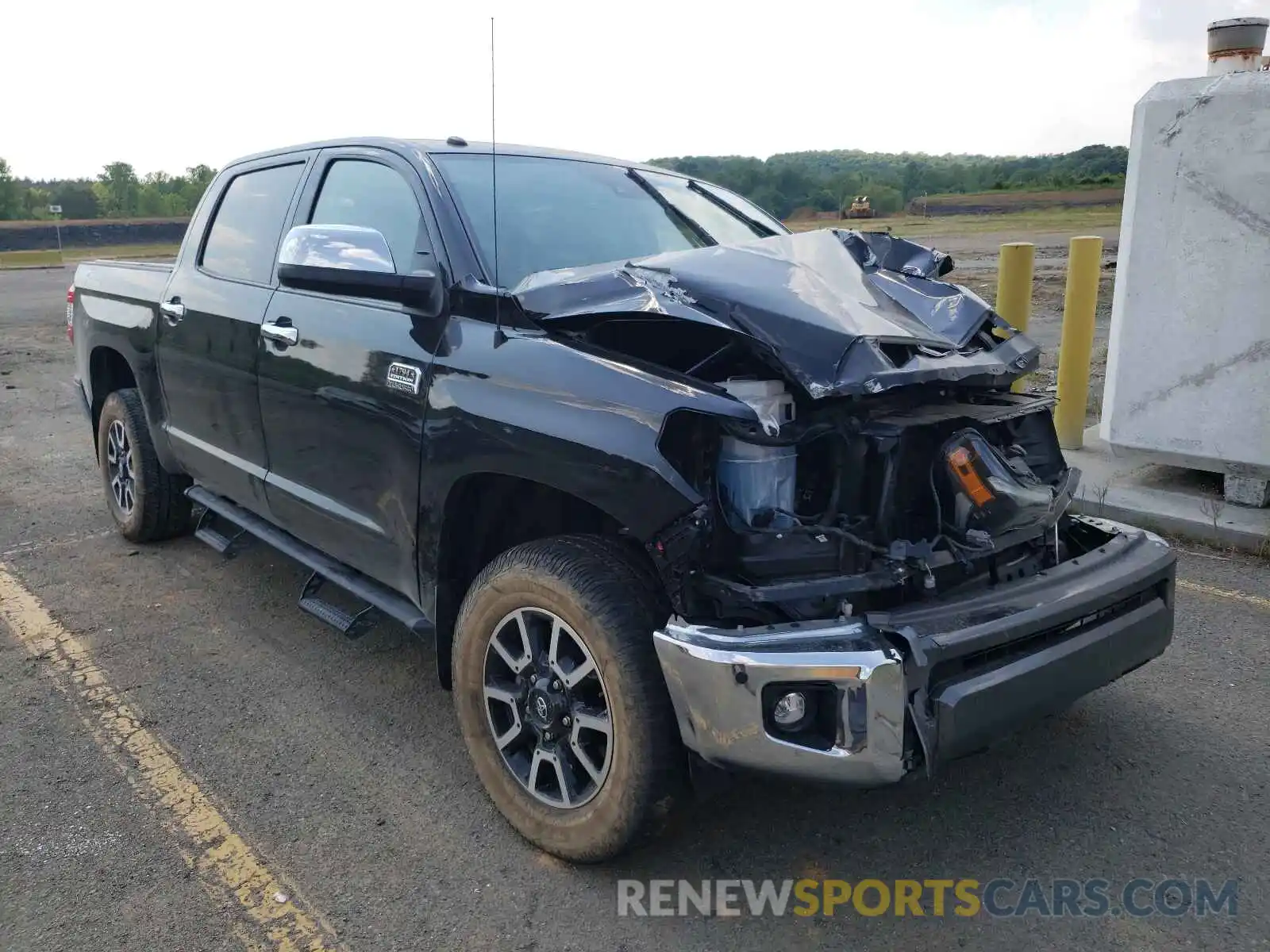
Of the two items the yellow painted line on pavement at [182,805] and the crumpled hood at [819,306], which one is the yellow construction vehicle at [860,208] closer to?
the crumpled hood at [819,306]

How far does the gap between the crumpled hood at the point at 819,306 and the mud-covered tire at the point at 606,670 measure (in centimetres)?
66

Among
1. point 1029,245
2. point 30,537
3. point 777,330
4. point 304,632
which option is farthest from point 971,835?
point 30,537

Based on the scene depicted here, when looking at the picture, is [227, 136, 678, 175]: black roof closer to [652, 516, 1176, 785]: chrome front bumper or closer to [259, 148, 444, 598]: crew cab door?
[259, 148, 444, 598]: crew cab door

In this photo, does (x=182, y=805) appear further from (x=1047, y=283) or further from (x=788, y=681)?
(x=1047, y=283)

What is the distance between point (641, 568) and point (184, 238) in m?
3.34

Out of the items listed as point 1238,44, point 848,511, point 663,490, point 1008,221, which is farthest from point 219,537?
point 1008,221

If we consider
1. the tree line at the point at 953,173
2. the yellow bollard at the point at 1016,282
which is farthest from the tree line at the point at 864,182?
the yellow bollard at the point at 1016,282

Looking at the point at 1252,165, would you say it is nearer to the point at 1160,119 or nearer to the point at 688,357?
the point at 1160,119

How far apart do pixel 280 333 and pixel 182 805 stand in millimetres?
1629

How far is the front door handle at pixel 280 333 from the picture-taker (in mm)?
3658

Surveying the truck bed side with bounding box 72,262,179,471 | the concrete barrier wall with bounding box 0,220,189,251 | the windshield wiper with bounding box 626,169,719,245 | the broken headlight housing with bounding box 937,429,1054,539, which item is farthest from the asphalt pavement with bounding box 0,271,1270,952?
the concrete barrier wall with bounding box 0,220,189,251

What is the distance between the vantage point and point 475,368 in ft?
9.62

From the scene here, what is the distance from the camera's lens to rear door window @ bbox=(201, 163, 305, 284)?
13.5 ft

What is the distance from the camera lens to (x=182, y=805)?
3.12m
